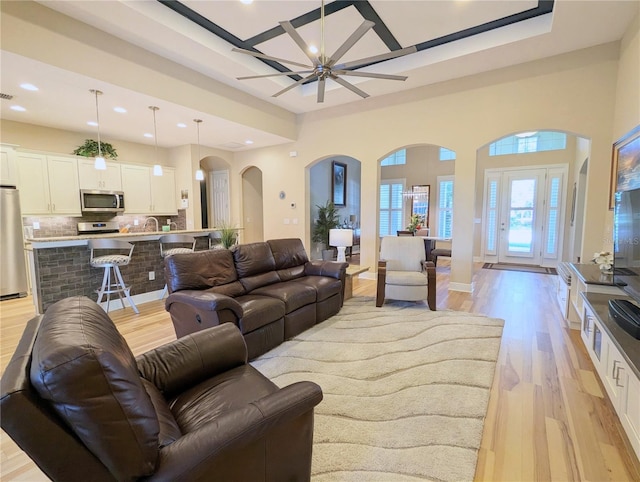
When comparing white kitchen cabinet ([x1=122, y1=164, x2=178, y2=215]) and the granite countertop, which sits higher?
white kitchen cabinet ([x1=122, y1=164, x2=178, y2=215])

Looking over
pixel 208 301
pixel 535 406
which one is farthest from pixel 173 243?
pixel 535 406

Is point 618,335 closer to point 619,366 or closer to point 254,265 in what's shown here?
point 619,366

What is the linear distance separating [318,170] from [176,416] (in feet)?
22.5

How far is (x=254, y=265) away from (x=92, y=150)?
4.52m

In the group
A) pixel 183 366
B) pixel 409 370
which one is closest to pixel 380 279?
pixel 409 370

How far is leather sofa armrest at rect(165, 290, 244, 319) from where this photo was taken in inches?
97.7

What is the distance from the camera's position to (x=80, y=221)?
5.94m

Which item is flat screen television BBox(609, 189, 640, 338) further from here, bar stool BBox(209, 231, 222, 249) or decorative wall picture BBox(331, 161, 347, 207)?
decorative wall picture BBox(331, 161, 347, 207)

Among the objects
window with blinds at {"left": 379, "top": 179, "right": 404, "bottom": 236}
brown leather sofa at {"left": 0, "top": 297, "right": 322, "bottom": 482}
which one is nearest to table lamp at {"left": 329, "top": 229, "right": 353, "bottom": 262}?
brown leather sofa at {"left": 0, "top": 297, "right": 322, "bottom": 482}

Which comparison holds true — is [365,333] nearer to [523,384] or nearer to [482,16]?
[523,384]

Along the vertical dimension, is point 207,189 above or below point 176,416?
above

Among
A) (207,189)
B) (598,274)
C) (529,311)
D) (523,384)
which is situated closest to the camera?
(523,384)

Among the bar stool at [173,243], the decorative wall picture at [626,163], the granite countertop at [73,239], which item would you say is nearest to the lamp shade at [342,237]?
the bar stool at [173,243]

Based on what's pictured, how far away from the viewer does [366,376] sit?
8.13ft
